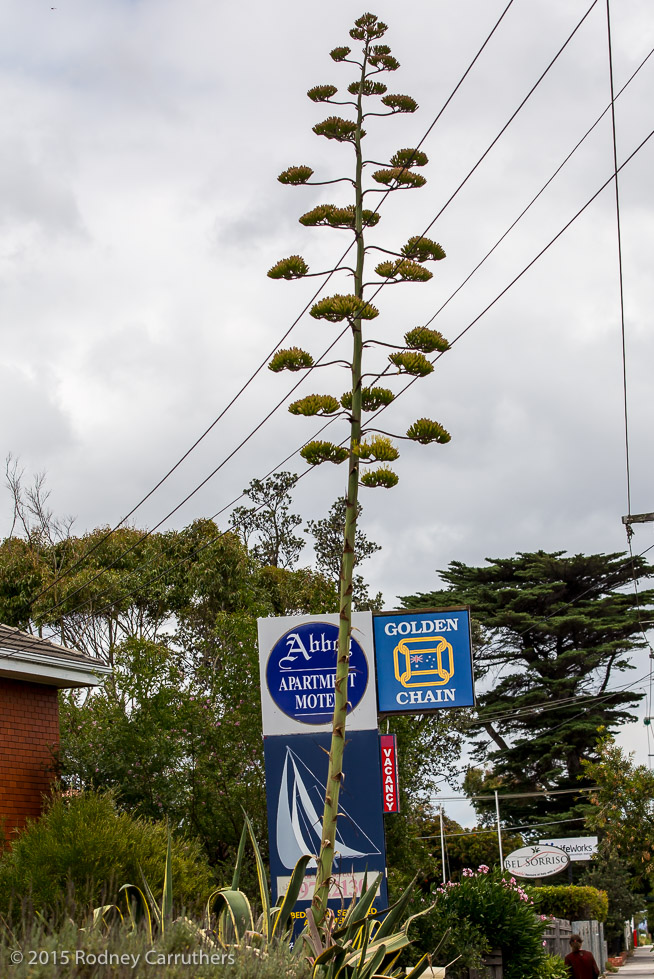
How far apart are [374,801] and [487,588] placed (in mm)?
35151

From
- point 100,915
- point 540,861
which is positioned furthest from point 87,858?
point 540,861

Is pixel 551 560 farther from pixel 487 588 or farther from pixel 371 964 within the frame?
pixel 371 964

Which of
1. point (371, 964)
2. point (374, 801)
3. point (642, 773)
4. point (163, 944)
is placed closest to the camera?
point (163, 944)

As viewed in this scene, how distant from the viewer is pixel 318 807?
42.8 ft

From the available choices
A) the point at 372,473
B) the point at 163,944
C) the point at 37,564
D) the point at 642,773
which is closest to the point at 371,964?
the point at 163,944

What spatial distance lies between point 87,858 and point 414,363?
19.5 feet

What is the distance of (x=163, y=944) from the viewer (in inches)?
224

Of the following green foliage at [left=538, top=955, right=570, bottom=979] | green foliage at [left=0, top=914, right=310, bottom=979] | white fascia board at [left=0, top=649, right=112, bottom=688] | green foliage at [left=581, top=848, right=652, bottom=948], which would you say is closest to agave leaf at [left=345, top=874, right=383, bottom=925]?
green foliage at [left=0, top=914, right=310, bottom=979]

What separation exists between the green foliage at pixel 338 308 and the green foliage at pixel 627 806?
30090 mm

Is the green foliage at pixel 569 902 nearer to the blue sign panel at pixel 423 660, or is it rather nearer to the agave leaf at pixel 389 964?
the blue sign panel at pixel 423 660

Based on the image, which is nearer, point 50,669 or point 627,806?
point 50,669

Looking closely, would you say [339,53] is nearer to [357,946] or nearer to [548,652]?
[357,946]

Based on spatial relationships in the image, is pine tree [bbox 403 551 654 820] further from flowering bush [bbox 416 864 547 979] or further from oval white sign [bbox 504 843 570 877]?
flowering bush [bbox 416 864 547 979]

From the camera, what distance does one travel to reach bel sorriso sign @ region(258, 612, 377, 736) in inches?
517
